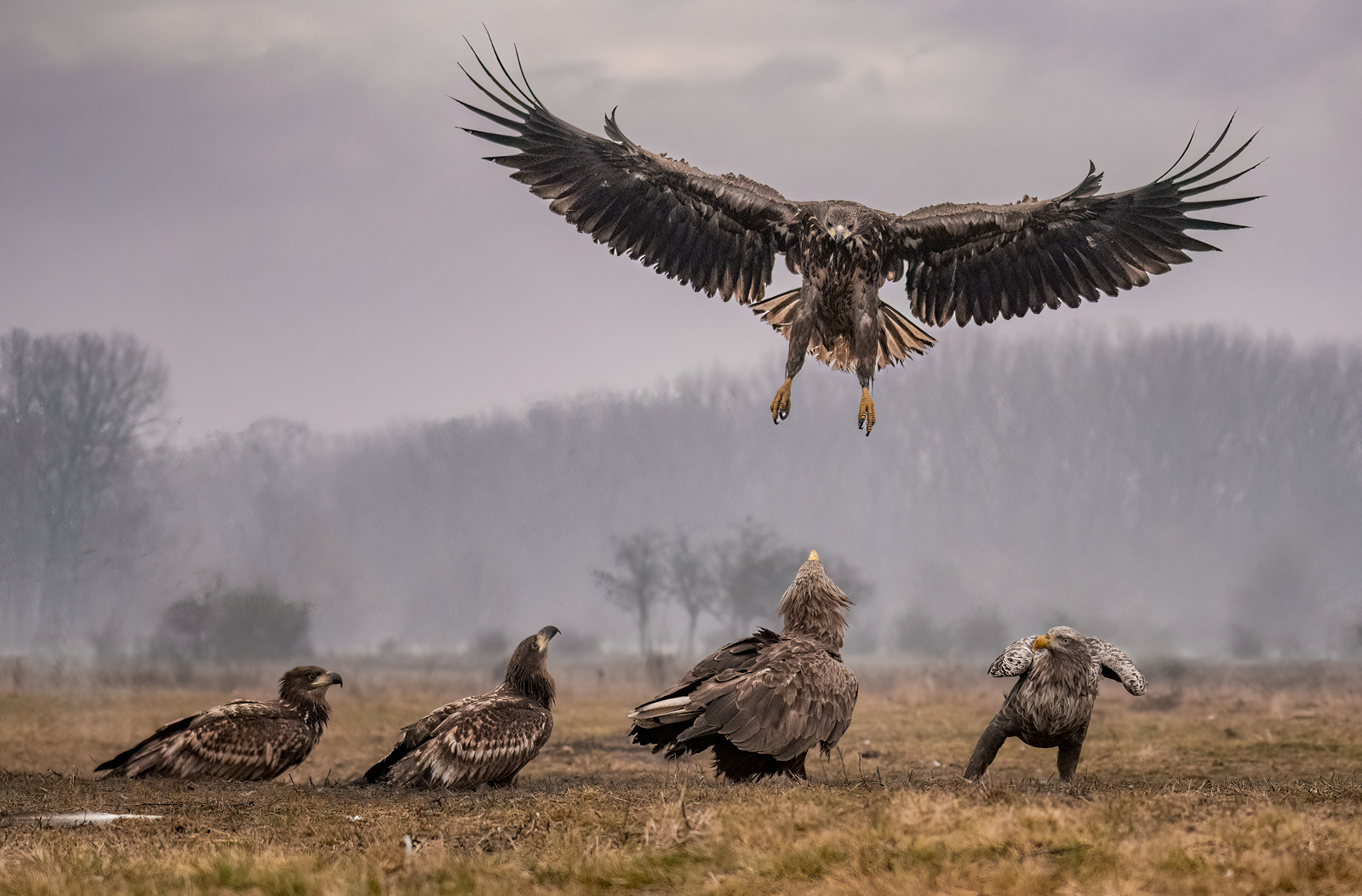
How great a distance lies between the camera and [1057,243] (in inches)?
594

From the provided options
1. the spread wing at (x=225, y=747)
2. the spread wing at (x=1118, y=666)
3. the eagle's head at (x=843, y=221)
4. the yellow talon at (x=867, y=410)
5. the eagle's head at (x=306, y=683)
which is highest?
the eagle's head at (x=843, y=221)

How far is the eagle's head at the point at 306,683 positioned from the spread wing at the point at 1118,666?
9120mm

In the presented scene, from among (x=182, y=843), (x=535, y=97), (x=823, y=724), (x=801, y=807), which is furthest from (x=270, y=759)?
(x=535, y=97)

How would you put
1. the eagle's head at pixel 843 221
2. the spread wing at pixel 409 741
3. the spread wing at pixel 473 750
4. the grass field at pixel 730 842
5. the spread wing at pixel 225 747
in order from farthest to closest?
the eagle's head at pixel 843 221 < the spread wing at pixel 225 747 < the spread wing at pixel 409 741 < the spread wing at pixel 473 750 < the grass field at pixel 730 842

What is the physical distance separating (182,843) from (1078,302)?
12.1 meters

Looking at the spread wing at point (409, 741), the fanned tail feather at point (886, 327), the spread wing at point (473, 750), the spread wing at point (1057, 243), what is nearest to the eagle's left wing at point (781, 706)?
the spread wing at point (473, 750)

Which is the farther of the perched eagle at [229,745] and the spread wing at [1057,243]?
the spread wing at [1057,243]

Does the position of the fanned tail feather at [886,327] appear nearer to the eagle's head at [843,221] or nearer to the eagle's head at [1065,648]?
the eagle's head at [843,221]

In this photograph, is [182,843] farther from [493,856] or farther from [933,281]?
[933,281]

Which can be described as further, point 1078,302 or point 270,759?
point 1078,302

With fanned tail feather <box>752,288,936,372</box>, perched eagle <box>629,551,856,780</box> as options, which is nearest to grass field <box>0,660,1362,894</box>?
perched eagle <box>629,551,856,780</box>

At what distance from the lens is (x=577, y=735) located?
22.6 meters

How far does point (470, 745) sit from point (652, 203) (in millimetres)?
7329

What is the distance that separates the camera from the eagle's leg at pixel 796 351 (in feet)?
44.2
